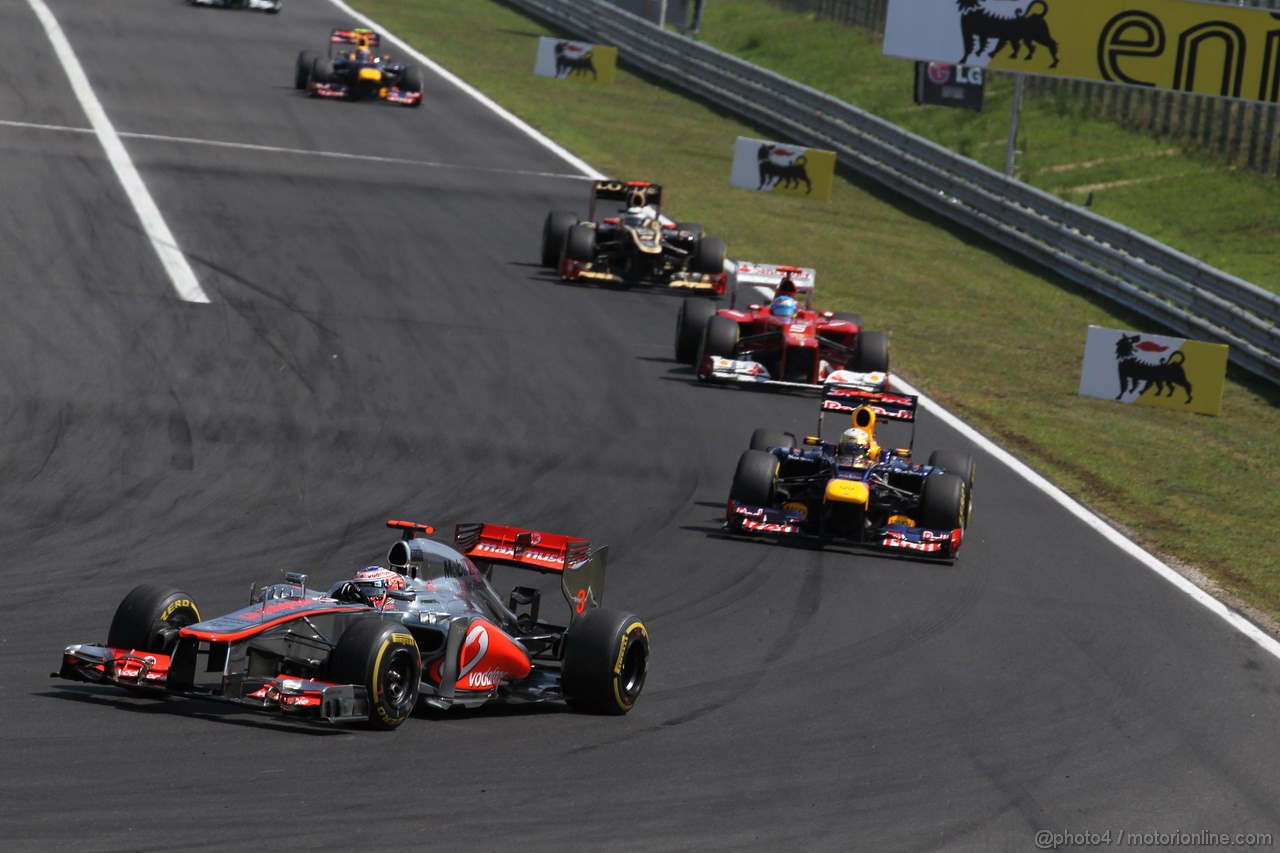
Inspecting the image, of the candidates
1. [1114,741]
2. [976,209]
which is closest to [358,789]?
[1114,741]

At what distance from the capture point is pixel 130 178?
1268 inches

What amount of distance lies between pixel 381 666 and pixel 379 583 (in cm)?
101

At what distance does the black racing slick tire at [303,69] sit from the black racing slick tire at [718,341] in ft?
73.8

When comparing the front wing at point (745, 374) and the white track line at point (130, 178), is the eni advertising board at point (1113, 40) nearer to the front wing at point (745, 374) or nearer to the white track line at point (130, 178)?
the front wing at point (745, 374)

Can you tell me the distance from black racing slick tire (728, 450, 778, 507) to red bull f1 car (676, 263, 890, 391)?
18.4 ft

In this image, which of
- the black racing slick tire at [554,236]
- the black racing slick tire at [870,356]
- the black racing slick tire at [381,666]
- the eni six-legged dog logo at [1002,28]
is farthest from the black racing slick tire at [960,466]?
the eni six-legged dog logo at [1002,28]

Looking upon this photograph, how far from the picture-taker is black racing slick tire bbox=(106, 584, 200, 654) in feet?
35.0

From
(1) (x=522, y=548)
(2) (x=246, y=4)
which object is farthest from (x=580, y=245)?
(2) (x=246, y=4)

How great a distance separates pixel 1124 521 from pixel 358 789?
1204 cm

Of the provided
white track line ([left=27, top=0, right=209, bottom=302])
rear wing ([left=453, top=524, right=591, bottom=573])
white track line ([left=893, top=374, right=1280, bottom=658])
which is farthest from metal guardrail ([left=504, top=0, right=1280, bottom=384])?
rear wing ([left=453, top=524, right=591, bottom=573])

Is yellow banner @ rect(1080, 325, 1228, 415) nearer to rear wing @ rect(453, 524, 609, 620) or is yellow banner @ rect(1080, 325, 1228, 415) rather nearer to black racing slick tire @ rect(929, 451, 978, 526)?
black racing slick tire @ rect(929, 451, 978, 526)

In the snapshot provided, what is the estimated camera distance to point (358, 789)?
9438mm

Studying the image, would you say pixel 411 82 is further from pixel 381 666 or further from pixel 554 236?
pixel 381 666

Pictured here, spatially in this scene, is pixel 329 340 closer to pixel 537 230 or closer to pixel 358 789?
pixel 537 230
